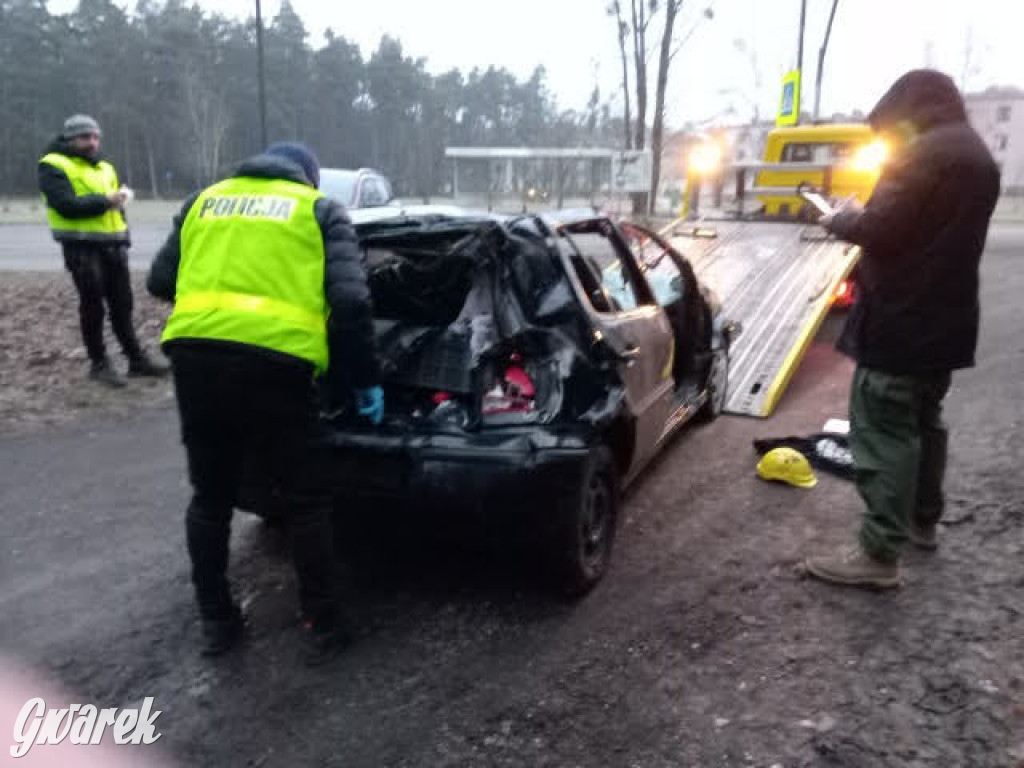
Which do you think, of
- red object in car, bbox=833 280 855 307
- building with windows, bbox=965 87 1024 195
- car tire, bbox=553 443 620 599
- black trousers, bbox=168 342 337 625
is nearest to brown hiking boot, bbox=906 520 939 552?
car tire, bbox=553 443 620 599

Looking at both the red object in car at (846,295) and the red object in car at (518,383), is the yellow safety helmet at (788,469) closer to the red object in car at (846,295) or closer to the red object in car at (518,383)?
the red object in car at (518,383)

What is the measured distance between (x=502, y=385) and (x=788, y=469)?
7.42ft

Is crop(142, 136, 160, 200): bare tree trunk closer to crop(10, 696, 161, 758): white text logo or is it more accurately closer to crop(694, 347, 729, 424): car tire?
crop(694, 347, 729, 424): car tire

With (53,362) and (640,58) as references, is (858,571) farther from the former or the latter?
(640,58)

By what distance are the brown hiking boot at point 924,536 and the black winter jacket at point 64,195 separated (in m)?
6.00

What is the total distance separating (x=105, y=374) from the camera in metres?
6.84

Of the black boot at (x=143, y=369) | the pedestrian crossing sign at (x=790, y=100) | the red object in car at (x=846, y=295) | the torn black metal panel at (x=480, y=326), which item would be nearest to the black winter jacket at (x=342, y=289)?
the torn black metal panel at (x=480, y=326)

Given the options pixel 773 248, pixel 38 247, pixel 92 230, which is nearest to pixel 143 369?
pixel 92 230

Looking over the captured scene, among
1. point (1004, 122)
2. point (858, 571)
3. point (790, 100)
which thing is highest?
point (1004, 122)

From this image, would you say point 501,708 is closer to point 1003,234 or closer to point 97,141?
point 97,141

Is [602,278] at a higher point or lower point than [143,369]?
higher

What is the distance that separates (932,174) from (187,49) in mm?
58306

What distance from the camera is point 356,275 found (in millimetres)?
2906

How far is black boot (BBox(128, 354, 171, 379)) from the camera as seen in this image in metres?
7.05
